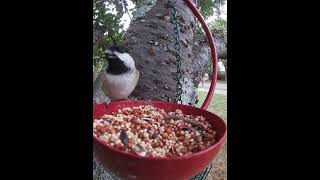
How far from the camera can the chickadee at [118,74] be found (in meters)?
0.87

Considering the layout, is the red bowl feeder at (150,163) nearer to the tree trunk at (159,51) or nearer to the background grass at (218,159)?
the tree trunk at (159,51)

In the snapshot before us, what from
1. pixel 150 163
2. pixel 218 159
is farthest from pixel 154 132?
pixel 218 159

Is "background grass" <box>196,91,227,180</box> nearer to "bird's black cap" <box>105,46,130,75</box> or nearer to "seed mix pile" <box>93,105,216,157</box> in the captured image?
"seed mix pile" <box>93,105,216,157</box>

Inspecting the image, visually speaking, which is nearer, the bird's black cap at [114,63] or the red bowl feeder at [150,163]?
the red bowl feeder at [150,163]

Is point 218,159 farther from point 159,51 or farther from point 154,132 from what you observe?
point 154,132

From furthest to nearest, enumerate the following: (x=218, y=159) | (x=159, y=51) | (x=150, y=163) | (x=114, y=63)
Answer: (x=218, y=159) < (x=159, y=51) < (x=114, y=63) < (x=150, y=163)

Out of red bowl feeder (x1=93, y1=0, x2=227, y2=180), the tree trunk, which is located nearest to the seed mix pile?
red bowl feeder (x1=93, y1=0, x2=227, y2=180)

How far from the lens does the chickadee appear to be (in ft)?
2.86

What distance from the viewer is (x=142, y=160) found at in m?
0.74

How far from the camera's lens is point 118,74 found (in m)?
0.90

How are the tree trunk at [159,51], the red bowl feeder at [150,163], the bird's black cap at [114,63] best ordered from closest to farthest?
the red bowl feeder at [150,163] → the bird's black cap at [114,63] → the tree trunk at [159,51]

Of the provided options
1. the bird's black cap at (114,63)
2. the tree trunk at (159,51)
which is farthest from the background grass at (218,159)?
the bird's black cap at (114,63)
